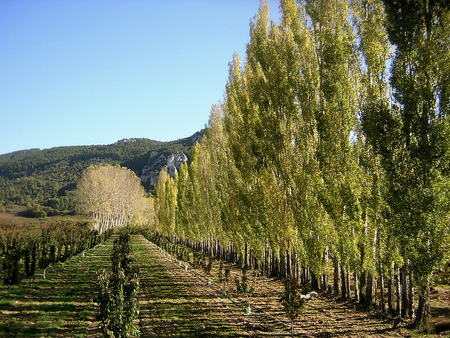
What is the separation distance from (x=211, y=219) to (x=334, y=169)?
62.0 feet

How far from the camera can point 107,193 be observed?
56375 mm

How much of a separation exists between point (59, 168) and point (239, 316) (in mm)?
145909

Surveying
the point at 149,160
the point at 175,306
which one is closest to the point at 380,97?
the point at 175,306

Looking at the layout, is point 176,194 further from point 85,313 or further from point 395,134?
point 395,134

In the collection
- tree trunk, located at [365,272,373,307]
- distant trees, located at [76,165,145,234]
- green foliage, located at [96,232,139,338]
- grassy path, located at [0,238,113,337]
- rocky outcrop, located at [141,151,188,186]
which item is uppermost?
rocky outcrop, located at [141,151,188,186]

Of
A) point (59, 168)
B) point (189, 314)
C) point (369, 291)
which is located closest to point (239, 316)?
point (189, 314)

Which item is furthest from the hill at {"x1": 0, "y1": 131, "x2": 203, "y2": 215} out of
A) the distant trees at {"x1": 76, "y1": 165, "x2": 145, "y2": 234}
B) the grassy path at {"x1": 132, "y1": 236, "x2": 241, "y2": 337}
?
the grassy path at {"x1": 132, "y1": 236, "x2": 241, "y2": 337}

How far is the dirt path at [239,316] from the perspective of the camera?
9.80m

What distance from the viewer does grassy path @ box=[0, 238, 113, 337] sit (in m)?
10.2

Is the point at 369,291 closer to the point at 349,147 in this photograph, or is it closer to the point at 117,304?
the point at 349,147

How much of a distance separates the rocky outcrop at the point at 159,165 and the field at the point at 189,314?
106 metres

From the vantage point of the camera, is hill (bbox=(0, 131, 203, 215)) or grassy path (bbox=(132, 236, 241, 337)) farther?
hill (bbox=(0, 131, 203, 215))

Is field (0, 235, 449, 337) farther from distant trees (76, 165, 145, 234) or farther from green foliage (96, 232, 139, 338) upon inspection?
distant trees (76, 165, 145, 234)

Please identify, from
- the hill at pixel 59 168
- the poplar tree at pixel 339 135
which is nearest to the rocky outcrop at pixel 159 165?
the hill at pixel 59 168
